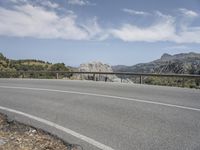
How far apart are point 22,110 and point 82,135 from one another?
13.3 ft

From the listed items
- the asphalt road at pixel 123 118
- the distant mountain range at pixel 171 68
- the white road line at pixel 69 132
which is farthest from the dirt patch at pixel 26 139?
the distant mountain range at pixel 171 68

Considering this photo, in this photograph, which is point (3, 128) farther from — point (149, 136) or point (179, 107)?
point (179, 107)

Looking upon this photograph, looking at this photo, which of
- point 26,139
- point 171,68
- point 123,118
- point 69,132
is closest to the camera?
point 26,139

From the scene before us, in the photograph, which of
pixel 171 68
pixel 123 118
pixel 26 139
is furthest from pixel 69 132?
pixel 171 68

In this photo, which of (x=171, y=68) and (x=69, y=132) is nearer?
(x=69, y=132)

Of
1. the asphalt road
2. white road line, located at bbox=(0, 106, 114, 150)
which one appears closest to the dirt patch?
the asphalt road

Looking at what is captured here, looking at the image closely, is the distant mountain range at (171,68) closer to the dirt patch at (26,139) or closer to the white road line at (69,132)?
the white road line at (69,132)

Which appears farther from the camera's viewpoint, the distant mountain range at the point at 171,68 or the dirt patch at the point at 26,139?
Result: the distant mountain range at the point at 171,68

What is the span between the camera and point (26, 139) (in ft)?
23.8

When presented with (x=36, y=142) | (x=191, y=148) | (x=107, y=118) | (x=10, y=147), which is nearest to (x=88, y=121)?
(x=107, y=118)

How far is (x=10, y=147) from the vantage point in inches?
261

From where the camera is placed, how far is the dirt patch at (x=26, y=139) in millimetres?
6602

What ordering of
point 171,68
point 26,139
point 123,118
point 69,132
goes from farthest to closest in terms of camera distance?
1. point 171,68
2. point 123,118
3. point 69,132
4. point 26,139

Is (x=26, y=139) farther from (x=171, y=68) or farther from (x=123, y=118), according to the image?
(x=171, y=68)
